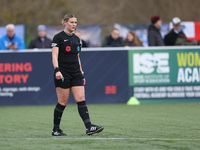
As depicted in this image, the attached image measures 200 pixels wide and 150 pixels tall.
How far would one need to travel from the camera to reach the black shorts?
8.95 meters

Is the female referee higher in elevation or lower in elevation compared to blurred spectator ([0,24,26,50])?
lower

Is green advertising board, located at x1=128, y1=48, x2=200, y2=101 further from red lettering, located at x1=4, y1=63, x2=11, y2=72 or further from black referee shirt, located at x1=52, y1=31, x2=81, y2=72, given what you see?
black referee shirt, located at x1=52, y1=31, x2=81, y2=72

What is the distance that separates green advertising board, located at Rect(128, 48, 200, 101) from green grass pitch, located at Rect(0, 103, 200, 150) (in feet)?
3.12

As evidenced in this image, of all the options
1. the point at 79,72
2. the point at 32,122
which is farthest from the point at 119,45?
the point at 79,72

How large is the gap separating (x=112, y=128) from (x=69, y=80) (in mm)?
1408

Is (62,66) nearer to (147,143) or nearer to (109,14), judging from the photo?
(147,143)

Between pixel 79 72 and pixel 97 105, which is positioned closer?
pixel 79 72

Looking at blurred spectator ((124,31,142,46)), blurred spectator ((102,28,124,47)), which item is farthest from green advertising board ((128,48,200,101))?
blurred spectator ((124,31,142,46))

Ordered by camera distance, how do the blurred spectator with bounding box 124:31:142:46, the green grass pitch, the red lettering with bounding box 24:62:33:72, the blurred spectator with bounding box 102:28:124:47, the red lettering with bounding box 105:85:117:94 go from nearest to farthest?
the green grass pitch, the red lettering with bounding box 24:62:33:72, the red lettering with bounding box 105:85:117:94, the blurred spectator with bounding box 102:28:124:47, the blurred spectator with bounding box 124:31:142:46

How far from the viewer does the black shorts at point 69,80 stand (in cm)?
895

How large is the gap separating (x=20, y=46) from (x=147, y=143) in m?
9.23

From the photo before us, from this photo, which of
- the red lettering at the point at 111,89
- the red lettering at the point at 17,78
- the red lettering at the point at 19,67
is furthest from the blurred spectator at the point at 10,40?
the red lettering at the point at 111,89

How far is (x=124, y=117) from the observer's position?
1216 centimetres

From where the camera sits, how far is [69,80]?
8.99 meters
